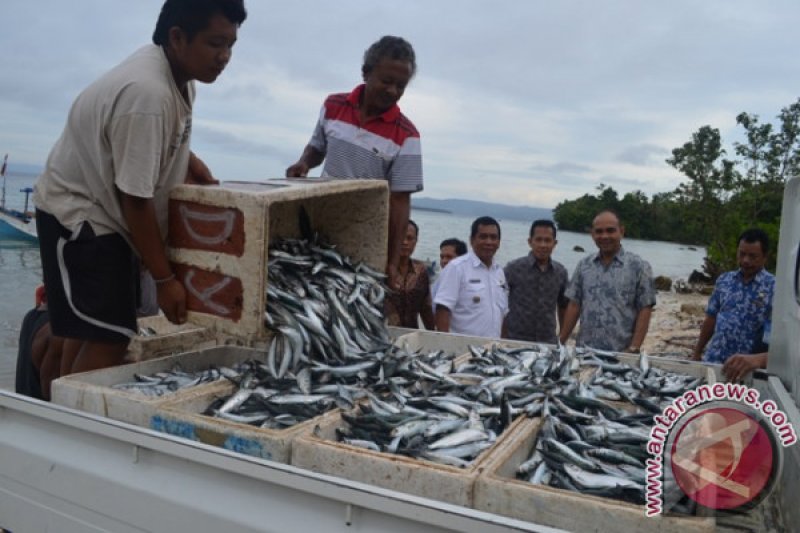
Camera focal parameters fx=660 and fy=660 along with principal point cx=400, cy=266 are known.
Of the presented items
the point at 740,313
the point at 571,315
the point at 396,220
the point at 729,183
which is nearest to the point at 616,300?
the point at 571,315

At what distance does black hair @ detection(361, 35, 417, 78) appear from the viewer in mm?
4770

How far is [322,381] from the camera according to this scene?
3.78m

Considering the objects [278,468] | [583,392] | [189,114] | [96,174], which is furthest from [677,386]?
[96,174]

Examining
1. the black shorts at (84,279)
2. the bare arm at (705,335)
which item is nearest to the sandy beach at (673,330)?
the bare arm at (705,335)

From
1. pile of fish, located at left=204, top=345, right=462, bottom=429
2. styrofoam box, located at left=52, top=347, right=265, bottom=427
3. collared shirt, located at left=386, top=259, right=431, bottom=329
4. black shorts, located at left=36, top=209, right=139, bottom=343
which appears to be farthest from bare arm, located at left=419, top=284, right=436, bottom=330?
black shorts, located at left=36, top=209, right=139, bottom=343

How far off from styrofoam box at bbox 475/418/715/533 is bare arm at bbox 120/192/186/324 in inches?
82.0

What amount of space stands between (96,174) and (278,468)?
204 centimetres

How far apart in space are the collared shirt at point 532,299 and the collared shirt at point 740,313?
1.63 metres

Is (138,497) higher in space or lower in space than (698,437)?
lower

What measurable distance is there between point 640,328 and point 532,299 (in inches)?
43.8

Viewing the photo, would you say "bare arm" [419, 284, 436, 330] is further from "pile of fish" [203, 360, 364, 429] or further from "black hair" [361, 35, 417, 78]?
"pile of fish" [203, 360, 364, 429]

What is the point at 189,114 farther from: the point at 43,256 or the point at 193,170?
the point at 43,256

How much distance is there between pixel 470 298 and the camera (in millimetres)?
6715

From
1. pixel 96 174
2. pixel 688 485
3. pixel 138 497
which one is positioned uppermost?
pixel 96 174
